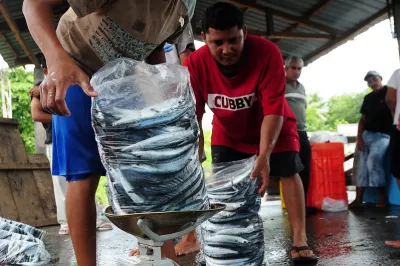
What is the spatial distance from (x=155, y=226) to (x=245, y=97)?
1.77 meters

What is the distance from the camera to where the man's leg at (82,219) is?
1.98 meters

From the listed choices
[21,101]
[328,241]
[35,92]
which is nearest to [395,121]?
[328,241]

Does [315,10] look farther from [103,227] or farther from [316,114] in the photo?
[316,114]

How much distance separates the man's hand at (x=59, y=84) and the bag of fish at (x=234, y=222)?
132 cm

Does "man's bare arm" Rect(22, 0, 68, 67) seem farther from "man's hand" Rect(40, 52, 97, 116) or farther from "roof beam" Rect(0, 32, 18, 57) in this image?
"roof beam" Rect(0, 32, 18, 57)

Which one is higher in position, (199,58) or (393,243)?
(199,58)

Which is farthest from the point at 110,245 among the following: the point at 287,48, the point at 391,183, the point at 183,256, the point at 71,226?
the point at 287,48

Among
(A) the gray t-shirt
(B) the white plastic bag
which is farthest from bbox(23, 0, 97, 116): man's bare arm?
(B) the white plastic bag

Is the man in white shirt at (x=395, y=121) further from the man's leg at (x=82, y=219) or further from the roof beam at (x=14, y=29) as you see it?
the roof beam at (x=14, y=29)

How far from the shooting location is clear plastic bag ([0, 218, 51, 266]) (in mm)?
3244

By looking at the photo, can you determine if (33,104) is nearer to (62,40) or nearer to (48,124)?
(48,124)

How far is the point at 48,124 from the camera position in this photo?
568 cm

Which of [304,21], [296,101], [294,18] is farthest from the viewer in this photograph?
[294,18]

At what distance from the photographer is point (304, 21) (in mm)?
10609
